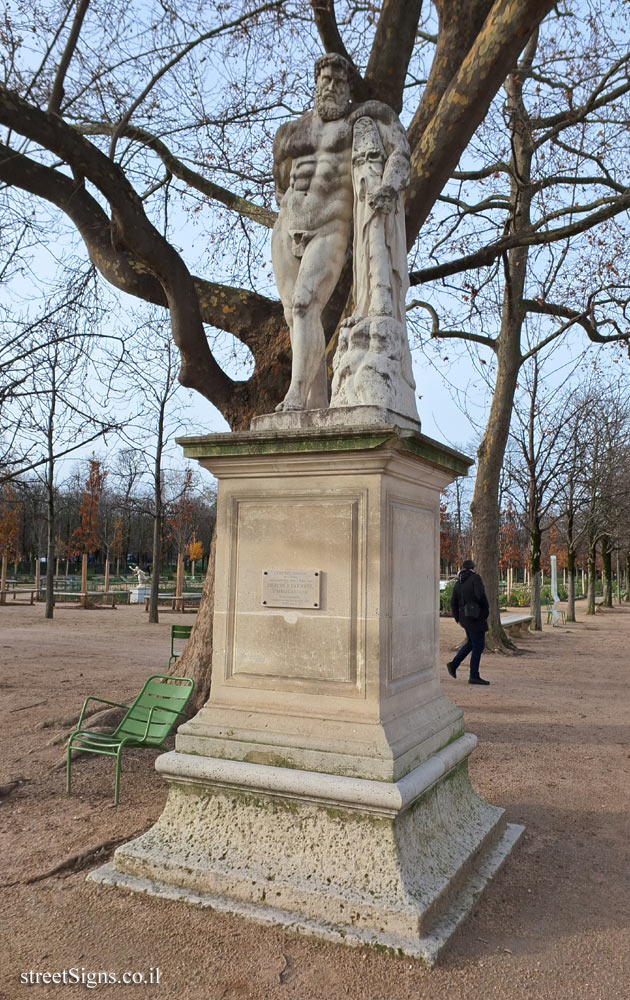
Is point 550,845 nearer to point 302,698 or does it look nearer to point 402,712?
point 402,712

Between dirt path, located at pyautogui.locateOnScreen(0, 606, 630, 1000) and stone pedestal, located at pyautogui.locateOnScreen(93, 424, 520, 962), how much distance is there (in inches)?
6.3

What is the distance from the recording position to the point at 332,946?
10.1ft

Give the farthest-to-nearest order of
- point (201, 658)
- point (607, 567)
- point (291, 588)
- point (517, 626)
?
point (607, 567), point (517, 626), point (201, 658), point (291, 588)

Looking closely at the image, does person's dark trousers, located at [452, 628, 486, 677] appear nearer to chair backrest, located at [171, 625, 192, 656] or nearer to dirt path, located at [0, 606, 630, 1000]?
dirt path, located at [0, 606, 630, 1000]

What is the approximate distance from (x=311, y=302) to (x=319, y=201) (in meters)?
0.62

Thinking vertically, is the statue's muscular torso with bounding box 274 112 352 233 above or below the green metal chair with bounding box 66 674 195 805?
above

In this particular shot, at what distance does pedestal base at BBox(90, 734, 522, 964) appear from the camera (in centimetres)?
317

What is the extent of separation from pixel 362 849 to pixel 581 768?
3700 millimetres

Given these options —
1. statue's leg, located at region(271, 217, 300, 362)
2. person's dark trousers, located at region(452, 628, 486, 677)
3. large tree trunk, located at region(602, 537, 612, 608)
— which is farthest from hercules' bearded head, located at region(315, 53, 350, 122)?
large tree trunk, located at region(602, 537, 612, 608)

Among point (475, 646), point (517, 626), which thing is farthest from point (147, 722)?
point (517, 626)

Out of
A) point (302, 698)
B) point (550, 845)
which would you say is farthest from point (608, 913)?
point (302, 698)

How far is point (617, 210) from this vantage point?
945cm

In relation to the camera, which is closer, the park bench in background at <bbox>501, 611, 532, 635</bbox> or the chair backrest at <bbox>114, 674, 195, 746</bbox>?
the chair backrest at <bbox>114, 674, 195, 746</bbox>

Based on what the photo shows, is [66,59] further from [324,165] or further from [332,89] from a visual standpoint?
[324,165]
